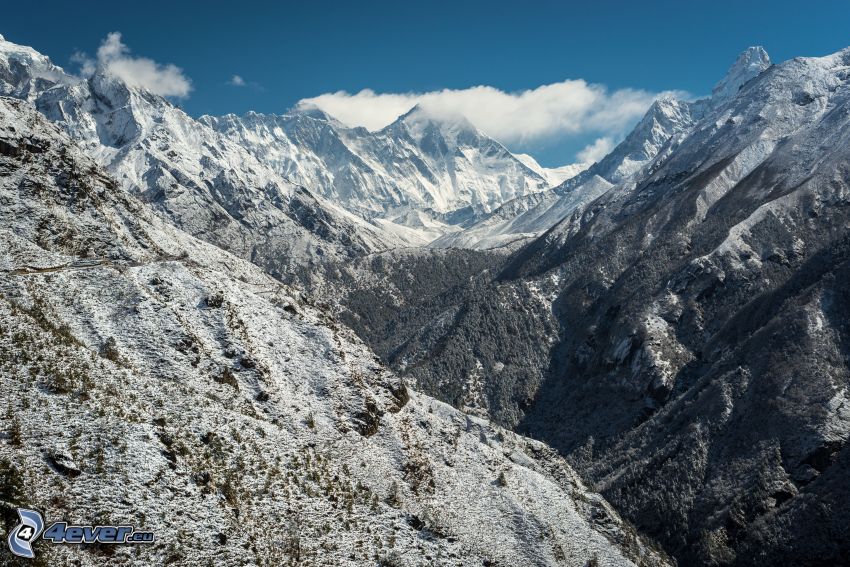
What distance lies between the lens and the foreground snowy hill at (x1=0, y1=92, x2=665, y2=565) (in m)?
52.2

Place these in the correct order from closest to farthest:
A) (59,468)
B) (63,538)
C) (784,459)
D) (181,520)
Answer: (63,538), (59,468), (181,520), (784,459)

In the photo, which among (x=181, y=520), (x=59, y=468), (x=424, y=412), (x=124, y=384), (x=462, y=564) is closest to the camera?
(x=59, y=468)

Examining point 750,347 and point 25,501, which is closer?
point 25,501

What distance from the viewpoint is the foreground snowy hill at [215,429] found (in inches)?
2053

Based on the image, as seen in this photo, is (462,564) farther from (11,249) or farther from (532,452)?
(11,249)

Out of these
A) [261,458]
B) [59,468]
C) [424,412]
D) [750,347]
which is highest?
[750,347]

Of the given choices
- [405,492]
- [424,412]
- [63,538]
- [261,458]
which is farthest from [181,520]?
[424,412]

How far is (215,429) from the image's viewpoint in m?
65.9

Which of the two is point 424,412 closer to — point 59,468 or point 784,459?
point 59,468

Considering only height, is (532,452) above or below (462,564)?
above

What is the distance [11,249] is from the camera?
84438 mm

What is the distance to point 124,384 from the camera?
2532 inches

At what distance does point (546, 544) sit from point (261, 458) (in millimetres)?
42016

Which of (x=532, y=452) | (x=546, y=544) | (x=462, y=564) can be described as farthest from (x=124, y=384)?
(x=532, y=452)
